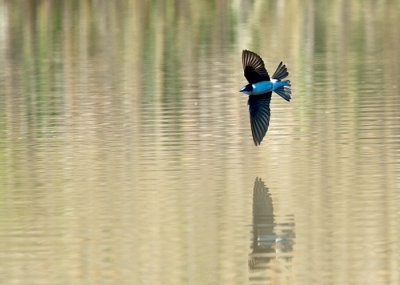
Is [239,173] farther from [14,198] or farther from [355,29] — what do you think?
[355,29]

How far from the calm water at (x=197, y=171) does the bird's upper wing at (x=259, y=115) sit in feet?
1.05

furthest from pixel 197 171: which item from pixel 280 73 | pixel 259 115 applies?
pixel 280 73

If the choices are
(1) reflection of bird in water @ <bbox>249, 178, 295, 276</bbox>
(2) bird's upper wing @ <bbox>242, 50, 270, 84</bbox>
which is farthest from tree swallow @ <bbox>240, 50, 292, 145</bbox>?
(1) reflection of bird in water @ <bbox>249, 178, 295, 276</bbox>

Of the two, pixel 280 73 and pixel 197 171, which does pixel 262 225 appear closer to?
pixel 197 171

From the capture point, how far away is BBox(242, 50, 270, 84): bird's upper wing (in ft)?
43.9

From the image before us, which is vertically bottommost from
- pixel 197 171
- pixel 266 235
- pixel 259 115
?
pixel 266 235

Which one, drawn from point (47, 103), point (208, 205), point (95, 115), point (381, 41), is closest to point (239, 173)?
point (208, 205)

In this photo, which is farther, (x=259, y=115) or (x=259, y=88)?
(x=259, y=115)

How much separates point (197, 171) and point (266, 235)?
2.89 metres

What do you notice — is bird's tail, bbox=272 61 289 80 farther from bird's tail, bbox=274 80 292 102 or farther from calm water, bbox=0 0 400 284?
calm water, bbox=0 0 400 284

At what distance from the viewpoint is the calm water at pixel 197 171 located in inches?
376

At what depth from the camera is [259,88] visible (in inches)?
531

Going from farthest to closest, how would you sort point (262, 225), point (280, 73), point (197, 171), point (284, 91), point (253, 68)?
point (280, 73)
point (284, 91)
point (253, 68)
point (197, 171)
point (262, 225)

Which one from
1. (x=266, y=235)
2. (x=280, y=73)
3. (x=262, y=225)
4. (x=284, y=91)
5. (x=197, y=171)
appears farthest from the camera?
(x=280, y=73)
